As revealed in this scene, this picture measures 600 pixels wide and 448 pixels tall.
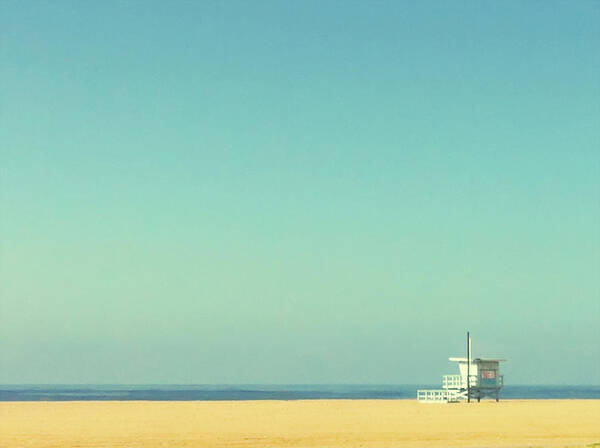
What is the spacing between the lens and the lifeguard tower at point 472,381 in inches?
2325

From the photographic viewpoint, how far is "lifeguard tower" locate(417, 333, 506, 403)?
194 ft

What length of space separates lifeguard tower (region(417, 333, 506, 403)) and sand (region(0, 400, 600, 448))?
1429 centimetres

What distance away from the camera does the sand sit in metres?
26.2

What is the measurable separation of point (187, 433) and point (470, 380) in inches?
1361

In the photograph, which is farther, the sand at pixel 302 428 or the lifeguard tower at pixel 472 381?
the lifeguard tower at pixel 472 381

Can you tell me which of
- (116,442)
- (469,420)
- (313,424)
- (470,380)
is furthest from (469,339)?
(116,442)

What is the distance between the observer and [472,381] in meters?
59.8

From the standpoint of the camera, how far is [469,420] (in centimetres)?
3719

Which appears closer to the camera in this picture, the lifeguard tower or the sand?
the sand

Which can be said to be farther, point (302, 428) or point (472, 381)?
point (472, 381)

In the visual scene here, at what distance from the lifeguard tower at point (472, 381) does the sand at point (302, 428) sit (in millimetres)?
14293

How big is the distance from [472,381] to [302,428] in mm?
30425

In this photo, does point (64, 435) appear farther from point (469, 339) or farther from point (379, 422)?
point (469, 339)

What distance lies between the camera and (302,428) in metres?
32.2
